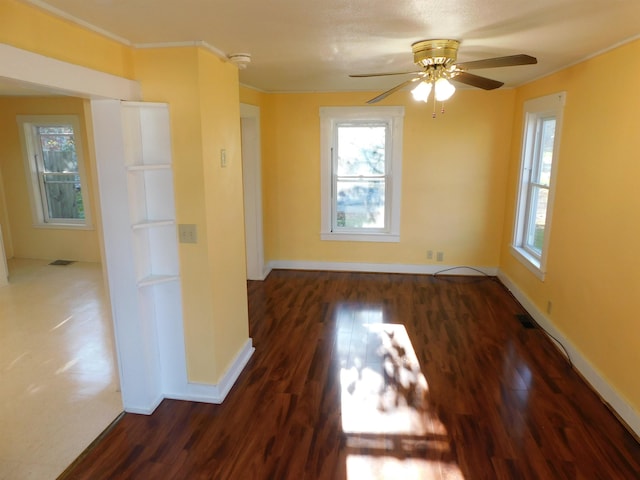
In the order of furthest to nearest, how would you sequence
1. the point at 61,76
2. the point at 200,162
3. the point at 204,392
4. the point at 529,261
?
the point at 529,261, the point at 204,392, the point at 200,162, the point at 61,76

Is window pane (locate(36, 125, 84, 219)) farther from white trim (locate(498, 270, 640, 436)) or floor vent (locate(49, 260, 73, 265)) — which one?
white trim (locate(498, 270, 640, 436))

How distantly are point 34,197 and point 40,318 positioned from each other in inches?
108

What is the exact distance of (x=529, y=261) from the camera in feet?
13.8

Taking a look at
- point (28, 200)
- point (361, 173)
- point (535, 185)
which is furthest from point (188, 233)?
point (28, 200)

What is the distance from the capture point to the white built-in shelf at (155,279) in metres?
2.55

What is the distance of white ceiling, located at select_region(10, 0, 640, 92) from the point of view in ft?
5.89

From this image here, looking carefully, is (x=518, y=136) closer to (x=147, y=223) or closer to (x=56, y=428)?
(x=147, y=223)

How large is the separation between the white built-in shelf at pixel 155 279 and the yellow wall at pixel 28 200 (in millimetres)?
3797

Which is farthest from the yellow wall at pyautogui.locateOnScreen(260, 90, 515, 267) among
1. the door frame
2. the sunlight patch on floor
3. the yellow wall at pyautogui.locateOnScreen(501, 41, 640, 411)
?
the sunlight patch on floor

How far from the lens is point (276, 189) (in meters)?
5.40

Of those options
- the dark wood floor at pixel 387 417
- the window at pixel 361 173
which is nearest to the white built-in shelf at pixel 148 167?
the dark wood floor at pixel 387 417

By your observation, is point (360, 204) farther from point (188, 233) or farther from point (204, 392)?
point (204, 392)

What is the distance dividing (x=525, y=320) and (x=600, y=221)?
143 cm

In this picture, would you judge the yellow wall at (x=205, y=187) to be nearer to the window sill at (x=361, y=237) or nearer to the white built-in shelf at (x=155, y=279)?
the white built-in shelf at (x=155, y=279)
